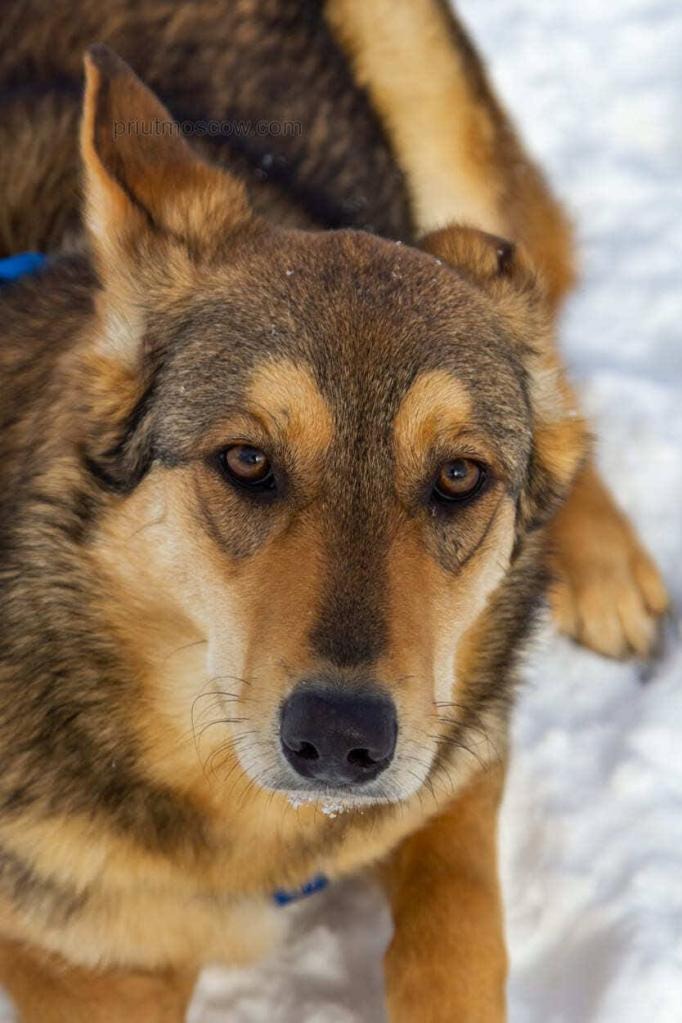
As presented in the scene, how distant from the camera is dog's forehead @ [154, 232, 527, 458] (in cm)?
280

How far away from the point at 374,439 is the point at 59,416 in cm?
72

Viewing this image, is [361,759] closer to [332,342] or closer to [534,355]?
[332,342]

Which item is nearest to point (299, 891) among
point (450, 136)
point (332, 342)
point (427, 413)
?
point (427, 413)

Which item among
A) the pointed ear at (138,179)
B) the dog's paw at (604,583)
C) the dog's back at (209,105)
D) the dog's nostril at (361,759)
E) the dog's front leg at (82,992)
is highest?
the dog's back at (209,105)

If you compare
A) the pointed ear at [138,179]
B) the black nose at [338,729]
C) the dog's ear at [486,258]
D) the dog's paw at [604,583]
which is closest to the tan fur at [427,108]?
the dog's paw at [604,583]

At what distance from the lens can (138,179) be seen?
10.0 ft

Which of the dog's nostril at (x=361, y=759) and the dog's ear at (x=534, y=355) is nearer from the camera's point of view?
the dog's nostril at (x=361, y=759)

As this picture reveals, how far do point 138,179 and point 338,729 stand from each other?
131cm

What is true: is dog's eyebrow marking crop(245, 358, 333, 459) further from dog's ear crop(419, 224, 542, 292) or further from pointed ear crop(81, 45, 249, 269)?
dog's ear crop(419, 224, 542, 292)

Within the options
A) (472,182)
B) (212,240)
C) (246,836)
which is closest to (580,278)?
(472,182)

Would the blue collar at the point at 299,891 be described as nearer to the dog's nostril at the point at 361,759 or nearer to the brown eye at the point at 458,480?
the dog's nostril at the point at 361,759

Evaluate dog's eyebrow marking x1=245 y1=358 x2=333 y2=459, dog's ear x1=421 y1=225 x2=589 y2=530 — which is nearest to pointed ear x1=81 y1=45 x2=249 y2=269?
dog's eyebrow marking x1=245 y1=358 x2=333 y2=459

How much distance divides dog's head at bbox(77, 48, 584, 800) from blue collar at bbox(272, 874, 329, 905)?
514 mm

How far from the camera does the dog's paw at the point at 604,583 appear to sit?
436 centimetres
